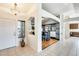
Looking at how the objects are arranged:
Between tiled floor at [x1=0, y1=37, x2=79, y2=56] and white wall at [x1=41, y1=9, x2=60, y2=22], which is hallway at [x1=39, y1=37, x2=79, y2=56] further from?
white wall at [x1=41, y1=9, x2=60, y2=22]

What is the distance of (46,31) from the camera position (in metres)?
1.95

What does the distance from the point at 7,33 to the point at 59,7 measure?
4.06ft

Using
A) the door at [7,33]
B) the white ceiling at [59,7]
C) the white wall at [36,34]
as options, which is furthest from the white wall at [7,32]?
the white ceiling at [59,7]

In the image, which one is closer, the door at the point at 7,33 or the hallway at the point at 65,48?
the hallway at the point at 65,48

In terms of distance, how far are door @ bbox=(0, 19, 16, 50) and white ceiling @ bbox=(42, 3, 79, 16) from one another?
79 centimetres

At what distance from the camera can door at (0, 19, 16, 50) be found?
6.76 feet

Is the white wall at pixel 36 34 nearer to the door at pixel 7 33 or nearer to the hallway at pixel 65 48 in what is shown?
the hallway at pixel 65 48

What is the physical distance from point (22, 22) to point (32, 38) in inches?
16.3

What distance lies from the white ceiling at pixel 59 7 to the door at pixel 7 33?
31.1 inches

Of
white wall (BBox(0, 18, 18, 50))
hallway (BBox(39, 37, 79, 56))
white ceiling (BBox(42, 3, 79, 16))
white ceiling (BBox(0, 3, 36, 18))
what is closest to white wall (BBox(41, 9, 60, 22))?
white ceiling (BBox(42, 3, 79, 16))

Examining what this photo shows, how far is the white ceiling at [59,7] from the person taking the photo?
6.09ft

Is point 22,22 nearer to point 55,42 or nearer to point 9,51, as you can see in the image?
point 9,51

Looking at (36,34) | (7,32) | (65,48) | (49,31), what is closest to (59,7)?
(49,31)

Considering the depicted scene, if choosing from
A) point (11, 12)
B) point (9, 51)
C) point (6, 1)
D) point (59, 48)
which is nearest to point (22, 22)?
point (11, 12)
